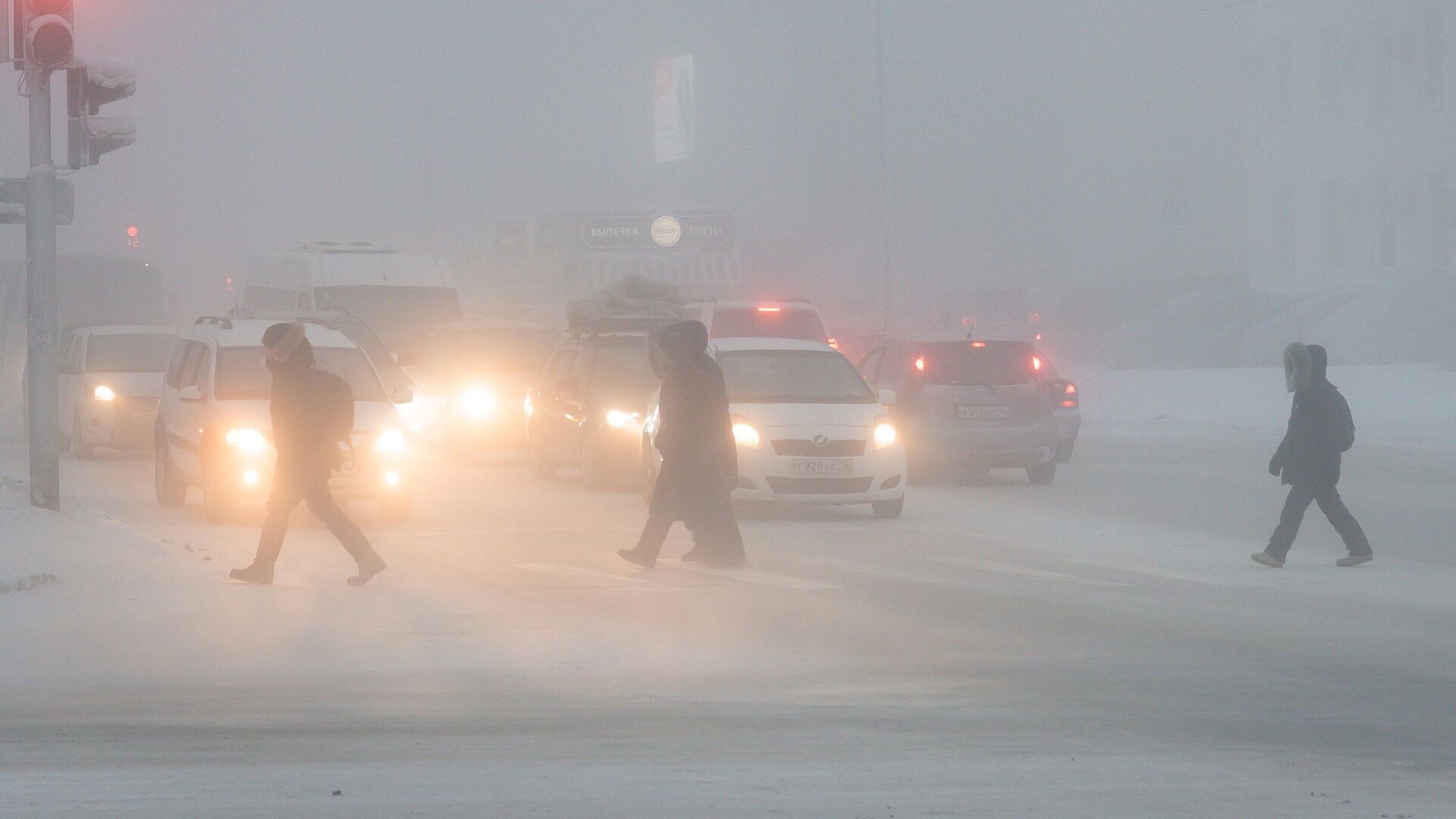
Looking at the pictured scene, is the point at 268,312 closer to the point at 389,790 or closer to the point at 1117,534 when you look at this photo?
the point at 1117,534

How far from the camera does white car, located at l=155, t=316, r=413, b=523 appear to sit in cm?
1625

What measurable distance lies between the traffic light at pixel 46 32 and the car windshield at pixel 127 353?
10.7m

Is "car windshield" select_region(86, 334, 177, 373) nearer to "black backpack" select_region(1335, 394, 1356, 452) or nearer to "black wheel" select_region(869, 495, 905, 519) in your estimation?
"black wheel" select_region(869, 495, 905, 519)

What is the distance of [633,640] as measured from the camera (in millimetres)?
10055

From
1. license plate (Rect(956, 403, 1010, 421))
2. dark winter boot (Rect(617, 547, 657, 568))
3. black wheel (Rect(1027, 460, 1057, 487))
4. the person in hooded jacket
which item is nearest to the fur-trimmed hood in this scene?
the person in hooded jacket

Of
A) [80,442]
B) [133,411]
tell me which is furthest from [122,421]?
[80,442]

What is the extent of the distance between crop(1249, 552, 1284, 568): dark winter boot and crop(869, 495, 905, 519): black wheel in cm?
436

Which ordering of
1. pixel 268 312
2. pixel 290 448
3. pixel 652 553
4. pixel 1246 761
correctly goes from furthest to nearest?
pixel 268 312, pixel 652 553, pixel 290 448, pixel 1246 761

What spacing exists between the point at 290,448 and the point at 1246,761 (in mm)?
7004

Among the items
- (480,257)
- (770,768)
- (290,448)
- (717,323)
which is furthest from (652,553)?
(480,257)

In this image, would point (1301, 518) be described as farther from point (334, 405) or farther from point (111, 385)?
point (111, 385)

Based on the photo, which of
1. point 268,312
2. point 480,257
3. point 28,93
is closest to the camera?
point 28,93

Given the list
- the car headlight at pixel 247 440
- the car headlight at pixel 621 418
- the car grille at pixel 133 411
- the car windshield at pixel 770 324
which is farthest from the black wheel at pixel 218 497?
the car windshield at pixel 770 324

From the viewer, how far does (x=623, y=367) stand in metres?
21.2
